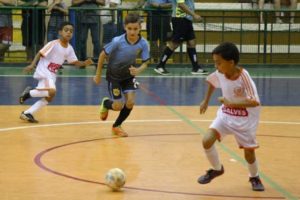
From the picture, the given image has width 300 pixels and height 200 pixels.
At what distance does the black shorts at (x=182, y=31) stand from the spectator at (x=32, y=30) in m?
3.52

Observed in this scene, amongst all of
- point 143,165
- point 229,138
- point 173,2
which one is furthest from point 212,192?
point 173,2

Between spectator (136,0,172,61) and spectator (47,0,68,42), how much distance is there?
2.20 metres

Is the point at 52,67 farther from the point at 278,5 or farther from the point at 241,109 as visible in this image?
the point at 278,5

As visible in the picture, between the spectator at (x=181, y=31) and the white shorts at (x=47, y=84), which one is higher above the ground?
the spectator at (x=181, y=31)

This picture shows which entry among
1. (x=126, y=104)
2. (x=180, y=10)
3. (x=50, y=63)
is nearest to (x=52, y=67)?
(x=50, y=63)

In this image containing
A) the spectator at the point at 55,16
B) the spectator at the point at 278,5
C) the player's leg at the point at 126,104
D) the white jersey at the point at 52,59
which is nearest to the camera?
the player's leg at the point at 126,104

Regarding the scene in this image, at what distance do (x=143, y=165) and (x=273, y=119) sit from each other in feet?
13.2

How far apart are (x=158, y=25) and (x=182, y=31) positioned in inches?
66.3

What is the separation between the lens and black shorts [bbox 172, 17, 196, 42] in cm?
1836

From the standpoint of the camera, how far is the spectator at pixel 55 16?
64.3ft

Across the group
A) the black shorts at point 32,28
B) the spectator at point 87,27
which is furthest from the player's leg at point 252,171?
the black shorts at point 32,28

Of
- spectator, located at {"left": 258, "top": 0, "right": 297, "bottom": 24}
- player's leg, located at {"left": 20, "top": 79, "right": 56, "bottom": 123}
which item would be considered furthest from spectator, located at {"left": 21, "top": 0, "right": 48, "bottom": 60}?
player's leg, located at {"left": 20, "top": 79, "right": 56, "bottom": 123}

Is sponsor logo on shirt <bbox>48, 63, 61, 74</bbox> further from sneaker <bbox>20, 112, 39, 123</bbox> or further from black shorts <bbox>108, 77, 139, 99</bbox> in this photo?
black shorts <bbox>108, 77, 139, 99</bbox>

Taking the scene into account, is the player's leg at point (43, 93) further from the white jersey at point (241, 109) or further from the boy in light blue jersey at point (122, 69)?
the white jersey at point (241, 109)
